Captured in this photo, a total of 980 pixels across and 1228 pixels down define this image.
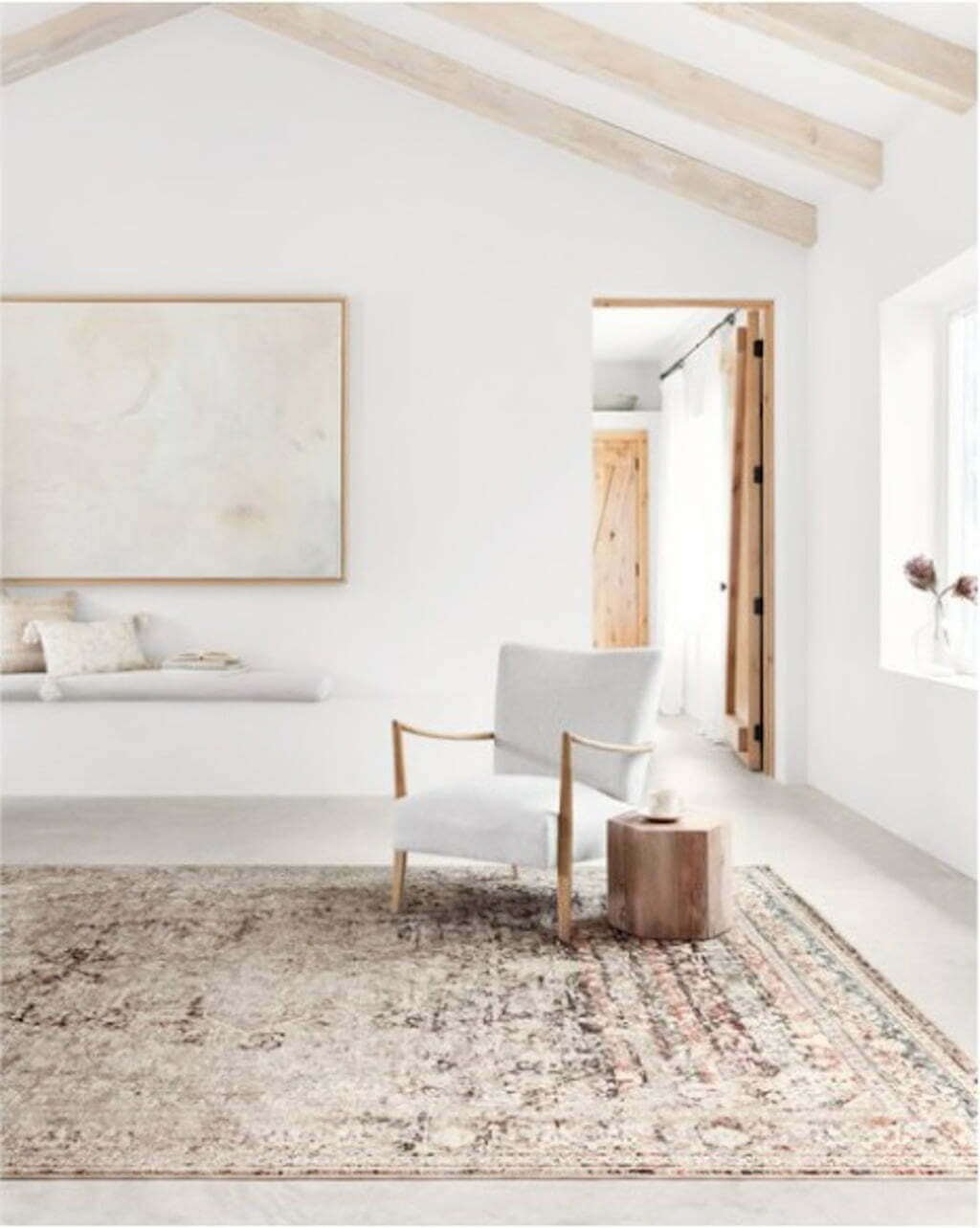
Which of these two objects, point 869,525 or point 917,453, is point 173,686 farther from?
point 917,453

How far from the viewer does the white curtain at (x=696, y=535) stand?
882cm

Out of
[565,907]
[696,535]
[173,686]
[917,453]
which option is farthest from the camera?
[696,535]

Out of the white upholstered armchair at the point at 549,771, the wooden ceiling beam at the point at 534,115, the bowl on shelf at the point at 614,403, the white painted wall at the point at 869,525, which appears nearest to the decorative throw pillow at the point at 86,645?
the white upholstered armchair at the point at 549,771

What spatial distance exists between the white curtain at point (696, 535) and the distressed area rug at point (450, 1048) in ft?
15.2

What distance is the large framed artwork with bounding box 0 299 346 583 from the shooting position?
6961 mm

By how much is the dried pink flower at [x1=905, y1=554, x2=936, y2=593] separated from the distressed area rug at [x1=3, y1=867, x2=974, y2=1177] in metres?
1.69

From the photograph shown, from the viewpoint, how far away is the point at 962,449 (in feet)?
19.0

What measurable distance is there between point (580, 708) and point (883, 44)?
245 centimetres

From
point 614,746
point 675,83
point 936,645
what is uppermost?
point 675,83

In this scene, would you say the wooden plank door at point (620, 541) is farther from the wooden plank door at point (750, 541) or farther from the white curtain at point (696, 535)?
the wooden plank door at point (750, 541)

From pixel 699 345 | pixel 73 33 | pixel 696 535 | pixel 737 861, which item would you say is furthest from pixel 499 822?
pixel 699 345

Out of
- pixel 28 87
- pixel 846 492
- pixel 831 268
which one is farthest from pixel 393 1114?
pixel 28 87

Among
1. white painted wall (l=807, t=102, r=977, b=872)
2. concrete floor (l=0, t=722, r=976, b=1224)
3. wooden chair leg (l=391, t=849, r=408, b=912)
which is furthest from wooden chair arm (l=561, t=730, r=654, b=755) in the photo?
white painted wall (l=807, t=102, r=977, b=872)

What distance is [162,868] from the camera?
4.96 m
